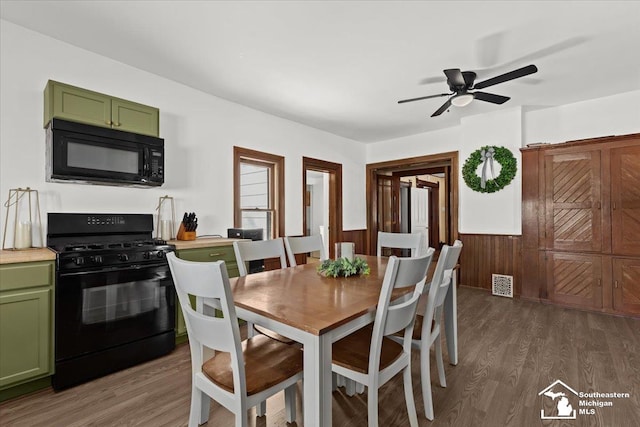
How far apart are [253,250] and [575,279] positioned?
13.1ft

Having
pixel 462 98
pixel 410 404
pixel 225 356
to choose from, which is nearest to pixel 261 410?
pixel 225 356

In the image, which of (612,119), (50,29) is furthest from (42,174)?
(612,119)

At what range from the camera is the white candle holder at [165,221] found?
9.98 ft

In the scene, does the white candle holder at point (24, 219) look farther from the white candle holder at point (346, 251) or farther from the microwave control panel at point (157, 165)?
the white candle holder at point (346, 251)

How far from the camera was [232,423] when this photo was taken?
1.70 m

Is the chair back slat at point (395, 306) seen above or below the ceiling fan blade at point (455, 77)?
below

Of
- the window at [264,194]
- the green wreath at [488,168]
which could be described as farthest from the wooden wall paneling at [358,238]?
the green wreath at [488,168]

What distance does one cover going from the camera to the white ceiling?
214 centimetres

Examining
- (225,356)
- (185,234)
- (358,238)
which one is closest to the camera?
(225,356)

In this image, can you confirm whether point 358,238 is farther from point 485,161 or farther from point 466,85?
point 466,85

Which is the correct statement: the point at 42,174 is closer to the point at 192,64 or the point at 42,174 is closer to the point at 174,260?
the point at 192,64

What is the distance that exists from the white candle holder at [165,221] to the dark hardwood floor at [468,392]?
1099mm

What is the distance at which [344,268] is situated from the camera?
194 centimetres

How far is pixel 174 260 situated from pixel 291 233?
3.28 meters
